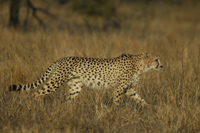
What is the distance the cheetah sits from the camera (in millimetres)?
4402

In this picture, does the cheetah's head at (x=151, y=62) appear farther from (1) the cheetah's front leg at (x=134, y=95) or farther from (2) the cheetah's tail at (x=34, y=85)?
(2) the cheetah's tail at (x=34, y=85)

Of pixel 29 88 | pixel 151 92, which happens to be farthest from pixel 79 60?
pixel 151 92

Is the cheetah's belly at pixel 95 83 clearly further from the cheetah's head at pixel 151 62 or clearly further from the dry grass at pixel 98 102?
the cheetah's head at pixel 151 62

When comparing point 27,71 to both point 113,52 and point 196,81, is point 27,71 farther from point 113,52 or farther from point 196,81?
point 196,81

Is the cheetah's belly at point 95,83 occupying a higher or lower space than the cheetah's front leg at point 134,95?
higher

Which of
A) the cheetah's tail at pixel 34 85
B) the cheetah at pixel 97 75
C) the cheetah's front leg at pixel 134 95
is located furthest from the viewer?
the cheetah's front leg at pixel 134 95

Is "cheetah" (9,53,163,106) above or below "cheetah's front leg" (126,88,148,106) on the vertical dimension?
above

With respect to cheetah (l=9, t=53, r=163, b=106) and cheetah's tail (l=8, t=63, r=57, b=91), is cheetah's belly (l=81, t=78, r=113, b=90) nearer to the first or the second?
cheetah (l=9, t=53, r=163, b=106)

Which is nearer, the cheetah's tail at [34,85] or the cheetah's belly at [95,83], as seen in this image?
the cheetah's tail at [34,85]

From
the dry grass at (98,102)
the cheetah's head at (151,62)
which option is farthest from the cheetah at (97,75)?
the dry grass at (98,102)

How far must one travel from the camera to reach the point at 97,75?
14.8 feet

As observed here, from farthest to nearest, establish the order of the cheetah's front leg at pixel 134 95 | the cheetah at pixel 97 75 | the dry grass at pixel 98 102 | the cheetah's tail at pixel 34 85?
the cheetah's front leg at pixel 134 95 < the cheetah at pixel 97 75 < the cheetah's tail at pixel 34 85 < the dry grass at pixel 98 102

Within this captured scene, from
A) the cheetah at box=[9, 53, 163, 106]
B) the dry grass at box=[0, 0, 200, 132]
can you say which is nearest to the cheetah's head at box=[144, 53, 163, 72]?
the cheetah at box=[9, 53, 163, 106]

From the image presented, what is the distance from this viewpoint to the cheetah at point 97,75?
440cm
